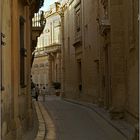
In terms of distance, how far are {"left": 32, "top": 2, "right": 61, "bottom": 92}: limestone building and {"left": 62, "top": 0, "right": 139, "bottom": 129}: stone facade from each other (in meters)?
11.9

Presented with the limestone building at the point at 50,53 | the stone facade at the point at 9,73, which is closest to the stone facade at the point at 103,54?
the stone facade at the point at 9,73

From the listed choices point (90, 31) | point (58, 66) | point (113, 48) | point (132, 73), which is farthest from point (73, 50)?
point (132, 73)

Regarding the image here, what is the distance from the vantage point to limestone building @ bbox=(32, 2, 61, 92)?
55.7m

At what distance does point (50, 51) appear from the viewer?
57.2 meters

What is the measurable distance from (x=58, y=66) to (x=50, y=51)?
147 inches

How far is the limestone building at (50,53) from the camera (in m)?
55.7

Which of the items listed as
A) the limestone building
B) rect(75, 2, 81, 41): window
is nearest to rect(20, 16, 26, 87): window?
rect(75, 2, 81, 41): window

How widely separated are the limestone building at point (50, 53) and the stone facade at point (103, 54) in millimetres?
11948

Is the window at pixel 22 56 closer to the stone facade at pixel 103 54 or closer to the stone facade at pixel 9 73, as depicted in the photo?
the stone facade at pixel 9 73

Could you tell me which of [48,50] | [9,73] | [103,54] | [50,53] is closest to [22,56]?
[9,73]

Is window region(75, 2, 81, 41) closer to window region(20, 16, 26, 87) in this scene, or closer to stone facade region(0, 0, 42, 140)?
window region(20, 16, 26, 87)

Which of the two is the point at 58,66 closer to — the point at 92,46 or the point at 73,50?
the point at 73,50

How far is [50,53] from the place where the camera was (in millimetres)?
57312

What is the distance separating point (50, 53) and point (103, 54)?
34464 mm
